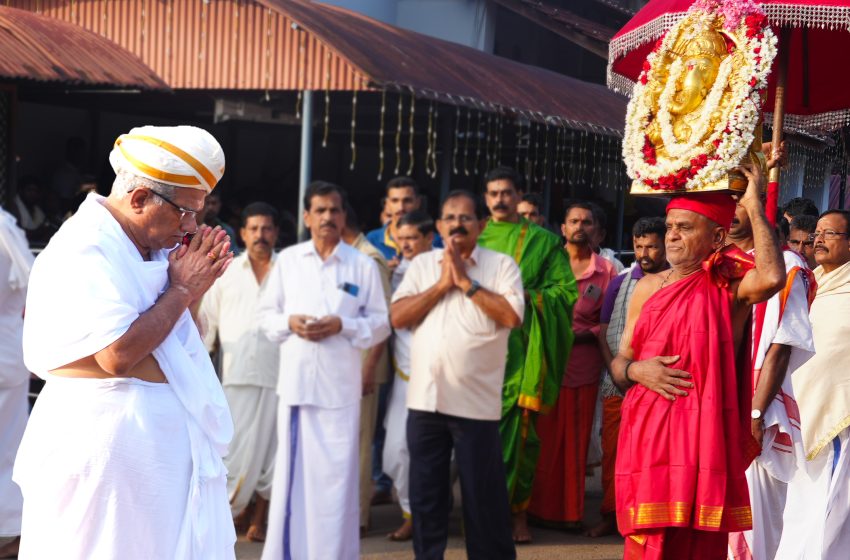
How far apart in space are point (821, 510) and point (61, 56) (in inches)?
278

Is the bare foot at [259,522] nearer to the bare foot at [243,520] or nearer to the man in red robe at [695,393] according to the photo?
the bare foot at [243,520]

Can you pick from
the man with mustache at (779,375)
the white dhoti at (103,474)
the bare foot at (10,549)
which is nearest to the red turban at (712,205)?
the man with mustache at (779,375)

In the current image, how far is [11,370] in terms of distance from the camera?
710 centimetres

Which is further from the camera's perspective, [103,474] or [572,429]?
[572,429]

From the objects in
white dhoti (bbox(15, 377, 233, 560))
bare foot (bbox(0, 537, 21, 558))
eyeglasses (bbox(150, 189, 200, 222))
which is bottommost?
bare foot (bbox(0, 537, 21, 558))

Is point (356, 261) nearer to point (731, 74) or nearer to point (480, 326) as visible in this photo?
point (480, 326)

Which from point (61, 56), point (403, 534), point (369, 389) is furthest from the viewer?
point (61, 56)

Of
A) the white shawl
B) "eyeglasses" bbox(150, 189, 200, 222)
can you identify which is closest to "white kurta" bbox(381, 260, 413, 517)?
the white shawl

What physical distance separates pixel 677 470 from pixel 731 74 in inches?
62.8

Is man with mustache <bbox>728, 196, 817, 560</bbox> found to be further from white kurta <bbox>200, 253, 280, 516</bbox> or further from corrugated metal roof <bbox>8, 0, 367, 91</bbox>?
corrugated metal roof <bbox>8, 0, 367, 91</bbox>

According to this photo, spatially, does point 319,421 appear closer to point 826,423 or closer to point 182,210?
point 826,423

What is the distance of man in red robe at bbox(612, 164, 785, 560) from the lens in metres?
4.62

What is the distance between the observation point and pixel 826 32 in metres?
5.82

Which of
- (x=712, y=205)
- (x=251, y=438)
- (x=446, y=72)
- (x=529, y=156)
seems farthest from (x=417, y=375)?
(x=529, y=156)
